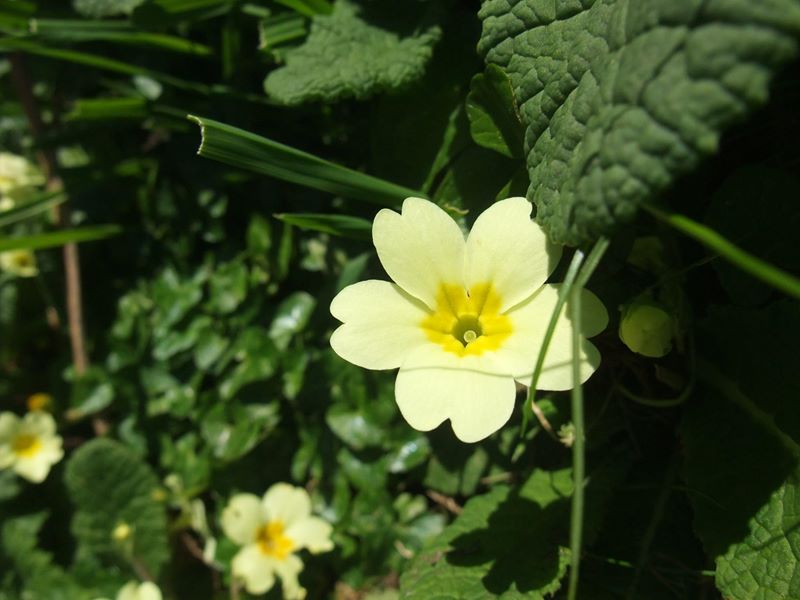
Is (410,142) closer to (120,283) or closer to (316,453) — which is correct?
(316,453)

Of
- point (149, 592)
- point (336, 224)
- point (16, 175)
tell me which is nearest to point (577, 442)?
point (336, 224)

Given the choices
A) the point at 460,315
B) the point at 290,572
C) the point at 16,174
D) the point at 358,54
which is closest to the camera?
the point at 460,315

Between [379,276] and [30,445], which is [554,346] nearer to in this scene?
[379,276]

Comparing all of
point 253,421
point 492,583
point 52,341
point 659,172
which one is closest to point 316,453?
point 253,421

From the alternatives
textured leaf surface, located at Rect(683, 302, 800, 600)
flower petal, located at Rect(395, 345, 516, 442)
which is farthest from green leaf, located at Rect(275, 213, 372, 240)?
textured leaf surface, located at Rect(683, 302, 800, 600)

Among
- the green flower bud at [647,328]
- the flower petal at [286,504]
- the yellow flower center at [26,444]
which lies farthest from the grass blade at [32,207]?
the green flower bud at [647,328]

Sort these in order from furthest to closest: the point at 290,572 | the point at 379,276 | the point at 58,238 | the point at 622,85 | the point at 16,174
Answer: the point at 16,174
the point at 58,238
the point at 290,572
the point at 379,276
the point at 622,85

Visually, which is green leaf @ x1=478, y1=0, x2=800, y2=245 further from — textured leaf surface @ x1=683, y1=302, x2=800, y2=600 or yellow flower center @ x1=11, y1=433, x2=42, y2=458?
yellow flower center @ x1=11, y1=433, x2=42, y2=458
